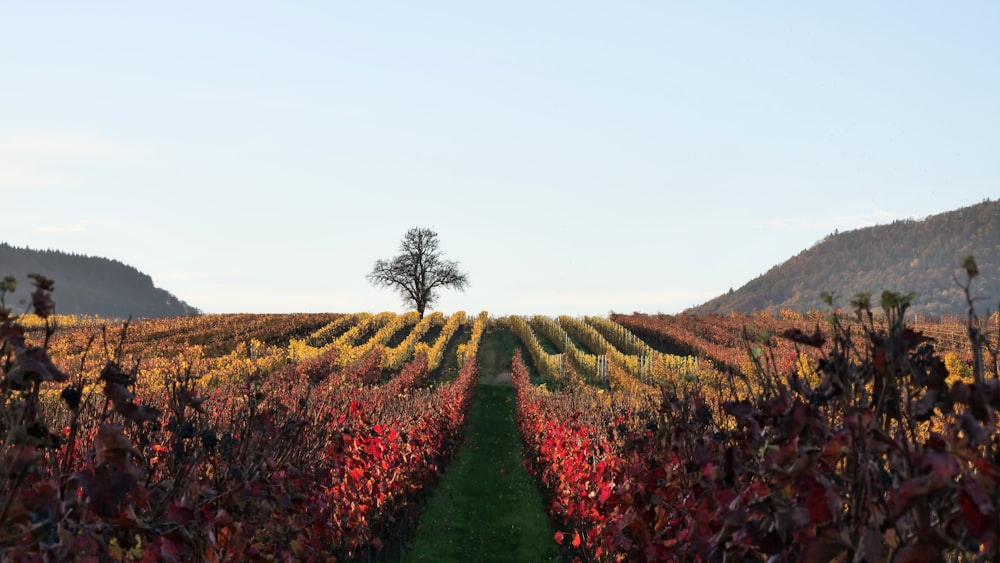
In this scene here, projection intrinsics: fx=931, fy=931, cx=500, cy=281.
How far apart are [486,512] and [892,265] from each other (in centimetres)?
16117

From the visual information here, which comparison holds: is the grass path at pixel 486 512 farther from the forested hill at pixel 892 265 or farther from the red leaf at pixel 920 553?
the forested hill at pixel 892 265

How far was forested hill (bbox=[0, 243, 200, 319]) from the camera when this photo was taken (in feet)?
500

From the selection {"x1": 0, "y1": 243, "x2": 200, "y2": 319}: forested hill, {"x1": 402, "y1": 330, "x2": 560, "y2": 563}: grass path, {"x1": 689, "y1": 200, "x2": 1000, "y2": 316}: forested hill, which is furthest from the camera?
{"x1": 0, "y1": 243, "x2": 200, "y2": 319}: forested hill

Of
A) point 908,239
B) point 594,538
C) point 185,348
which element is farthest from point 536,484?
point 908,239

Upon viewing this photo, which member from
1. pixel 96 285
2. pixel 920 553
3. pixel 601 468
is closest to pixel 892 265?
pixel 96 285

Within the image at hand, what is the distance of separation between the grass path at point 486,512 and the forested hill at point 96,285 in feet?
438

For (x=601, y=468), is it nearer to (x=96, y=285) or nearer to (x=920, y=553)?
(x=920, y=553)

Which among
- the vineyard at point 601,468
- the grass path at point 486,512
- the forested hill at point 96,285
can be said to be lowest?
the grass path at point 486,512

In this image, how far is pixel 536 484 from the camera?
60.8ft

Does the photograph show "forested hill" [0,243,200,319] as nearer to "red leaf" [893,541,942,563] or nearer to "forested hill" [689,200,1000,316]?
"forested hill" [689,200,1000,316]

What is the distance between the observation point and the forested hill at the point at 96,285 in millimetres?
152500

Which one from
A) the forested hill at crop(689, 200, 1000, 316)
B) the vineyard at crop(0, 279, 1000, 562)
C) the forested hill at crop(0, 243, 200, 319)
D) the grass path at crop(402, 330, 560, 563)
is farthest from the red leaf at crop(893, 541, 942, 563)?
the forested hill at crop(0, 243, 200, 319)

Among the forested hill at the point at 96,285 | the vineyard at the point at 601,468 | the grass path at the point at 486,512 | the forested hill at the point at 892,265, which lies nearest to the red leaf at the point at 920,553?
the vineyard at the point at 601,468

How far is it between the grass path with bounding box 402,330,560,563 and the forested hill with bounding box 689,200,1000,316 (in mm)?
124241
